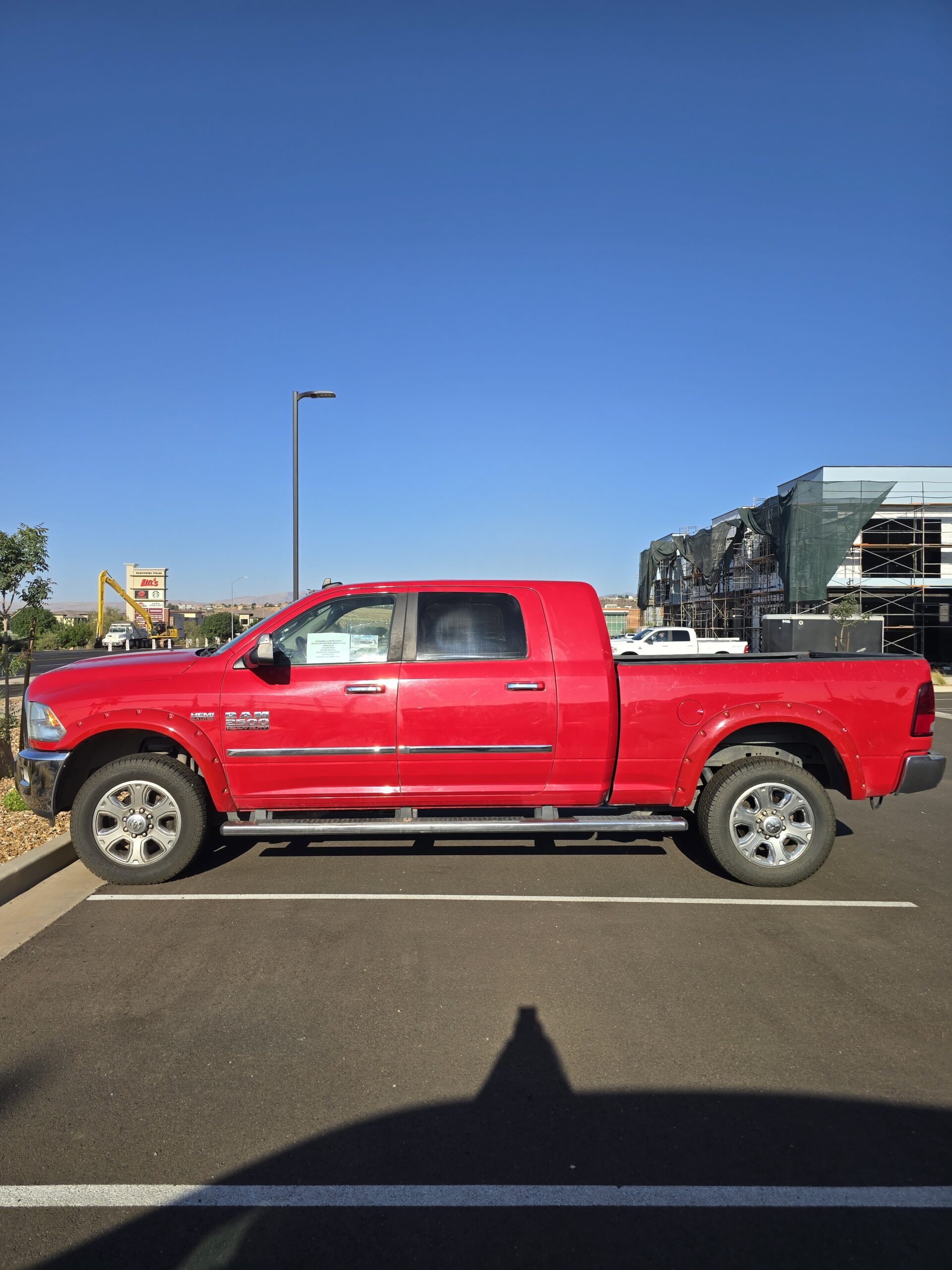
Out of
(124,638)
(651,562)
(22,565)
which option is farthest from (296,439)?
(651,562)

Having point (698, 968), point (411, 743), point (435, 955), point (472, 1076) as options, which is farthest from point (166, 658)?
point (698, 968)

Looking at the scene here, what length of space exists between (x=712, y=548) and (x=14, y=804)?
44.0m

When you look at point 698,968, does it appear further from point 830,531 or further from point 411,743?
point 830,531

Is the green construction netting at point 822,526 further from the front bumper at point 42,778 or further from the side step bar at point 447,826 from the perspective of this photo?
the front bumper at point 42,778

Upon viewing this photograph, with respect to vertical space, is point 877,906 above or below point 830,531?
below

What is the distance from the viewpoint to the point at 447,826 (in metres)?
5.17

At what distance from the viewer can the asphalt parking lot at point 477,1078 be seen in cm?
238

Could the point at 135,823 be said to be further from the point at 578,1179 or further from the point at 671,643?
the point at 671,643

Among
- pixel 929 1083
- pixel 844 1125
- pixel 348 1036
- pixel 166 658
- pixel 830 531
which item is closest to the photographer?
pixel 844 1125

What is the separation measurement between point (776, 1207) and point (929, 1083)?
3.61ft

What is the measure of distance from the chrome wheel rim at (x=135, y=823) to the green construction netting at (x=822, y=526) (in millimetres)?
33670

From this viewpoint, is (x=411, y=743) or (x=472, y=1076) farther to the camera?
(x=411, y=743)

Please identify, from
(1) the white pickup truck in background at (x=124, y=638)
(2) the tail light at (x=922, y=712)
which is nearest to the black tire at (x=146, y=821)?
(2) the tail light at (x=922, y=712)

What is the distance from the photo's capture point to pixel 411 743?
5316 millimetres
